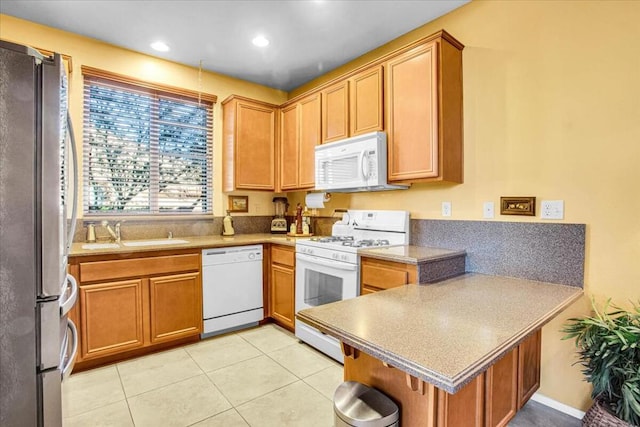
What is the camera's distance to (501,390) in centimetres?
156

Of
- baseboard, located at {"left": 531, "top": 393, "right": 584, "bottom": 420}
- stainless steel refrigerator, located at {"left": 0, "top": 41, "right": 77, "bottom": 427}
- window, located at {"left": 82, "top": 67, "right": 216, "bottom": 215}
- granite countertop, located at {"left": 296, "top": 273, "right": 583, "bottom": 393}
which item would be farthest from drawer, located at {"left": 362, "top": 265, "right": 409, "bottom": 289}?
window, located at {"left": 82, "top": 67, "right": 216, "bottom": 215}

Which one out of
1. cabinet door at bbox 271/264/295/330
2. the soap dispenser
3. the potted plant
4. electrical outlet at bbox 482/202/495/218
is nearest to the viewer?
the potted plant

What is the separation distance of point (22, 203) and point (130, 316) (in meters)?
1.85

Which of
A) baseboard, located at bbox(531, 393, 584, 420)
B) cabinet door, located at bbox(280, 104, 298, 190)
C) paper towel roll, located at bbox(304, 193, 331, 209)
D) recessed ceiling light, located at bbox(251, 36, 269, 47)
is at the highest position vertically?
recessed ceiling light, located at bbox(251, 36, 269, 47)

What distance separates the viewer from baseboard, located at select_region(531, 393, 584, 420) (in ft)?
6.30

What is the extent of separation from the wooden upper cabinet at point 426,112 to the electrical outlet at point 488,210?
0.27 metres

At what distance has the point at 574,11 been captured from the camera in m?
1.92

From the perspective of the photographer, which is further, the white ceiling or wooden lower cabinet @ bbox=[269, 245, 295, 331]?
wooden lower cabinet @ bbox=[269, 245, 295, 331]

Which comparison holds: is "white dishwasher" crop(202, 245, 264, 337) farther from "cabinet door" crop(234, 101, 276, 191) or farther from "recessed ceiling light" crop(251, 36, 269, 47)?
"recessed ceiling light" crop(251, 36, 269, 47)

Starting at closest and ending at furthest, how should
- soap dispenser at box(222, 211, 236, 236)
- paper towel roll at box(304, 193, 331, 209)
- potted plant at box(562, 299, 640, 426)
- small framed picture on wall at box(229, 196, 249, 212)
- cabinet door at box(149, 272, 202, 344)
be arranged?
potted plant at box(562, 299, 640, 426) < cabinet door at box(149, 272, 202, 344) < paper towel roll at box(304, 193, 331, 209) < soap dispenser at box(222, 211, 236, 236) < small framed picture on wall at box(229, 196, 249, 212)

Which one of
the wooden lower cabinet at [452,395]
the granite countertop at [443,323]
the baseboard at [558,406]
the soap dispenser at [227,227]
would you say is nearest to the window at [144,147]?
the soap dispenser at [227,227]

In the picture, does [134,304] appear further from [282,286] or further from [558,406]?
[558,406]

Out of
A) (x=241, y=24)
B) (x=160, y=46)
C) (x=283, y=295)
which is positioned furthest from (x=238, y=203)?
(x=241, y=24)

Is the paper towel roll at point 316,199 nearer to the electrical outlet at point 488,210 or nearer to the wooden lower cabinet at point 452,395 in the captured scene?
the electrical outlet at point 488,210
